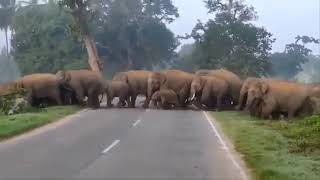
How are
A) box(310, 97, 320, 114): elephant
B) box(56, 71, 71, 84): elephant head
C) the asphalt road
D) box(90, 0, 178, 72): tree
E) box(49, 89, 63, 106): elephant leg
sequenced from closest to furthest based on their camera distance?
the asphalt road
box(310, 97, 320, 114): elephant
box(49, 89, 63, 106): elephant leg
box(56, 71, 71, 84): elephant head
box(90, 0, 178, 72): tree

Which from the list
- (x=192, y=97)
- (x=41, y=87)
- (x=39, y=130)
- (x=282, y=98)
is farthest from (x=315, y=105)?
(x=41, y=87)

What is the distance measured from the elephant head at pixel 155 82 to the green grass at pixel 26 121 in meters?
7.83

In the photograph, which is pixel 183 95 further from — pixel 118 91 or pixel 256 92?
pixel 256 92

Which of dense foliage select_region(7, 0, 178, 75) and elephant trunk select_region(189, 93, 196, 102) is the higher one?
dense foliage select_region(7, 0, 178, 75)

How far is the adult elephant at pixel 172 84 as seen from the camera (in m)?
40.1

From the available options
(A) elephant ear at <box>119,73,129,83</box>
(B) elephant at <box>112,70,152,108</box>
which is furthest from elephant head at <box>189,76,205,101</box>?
(A) elephant ear at <box>119,73,129,83</box>

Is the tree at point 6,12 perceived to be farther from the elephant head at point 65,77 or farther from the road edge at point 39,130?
the road edge at point 39,130

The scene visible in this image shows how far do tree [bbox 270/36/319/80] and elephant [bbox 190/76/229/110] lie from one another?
6210 cm

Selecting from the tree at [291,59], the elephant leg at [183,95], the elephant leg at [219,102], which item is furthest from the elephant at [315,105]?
the tree at [291,59]

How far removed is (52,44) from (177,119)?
42.9m

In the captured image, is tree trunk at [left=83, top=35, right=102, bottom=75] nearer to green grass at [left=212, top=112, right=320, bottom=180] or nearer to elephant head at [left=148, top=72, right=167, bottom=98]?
elephant head at [left=148, top=72, right=167, bottom=98]

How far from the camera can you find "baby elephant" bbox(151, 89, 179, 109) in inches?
1534

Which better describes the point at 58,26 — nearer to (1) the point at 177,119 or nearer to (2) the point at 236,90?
(2) the point at 236,90

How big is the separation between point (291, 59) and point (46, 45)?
146 ft
